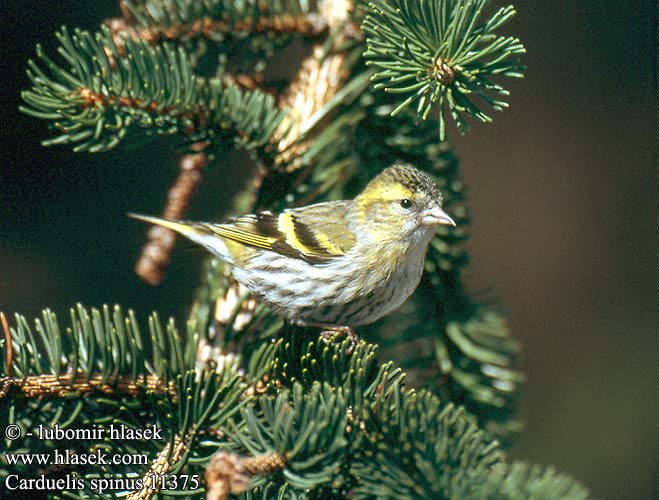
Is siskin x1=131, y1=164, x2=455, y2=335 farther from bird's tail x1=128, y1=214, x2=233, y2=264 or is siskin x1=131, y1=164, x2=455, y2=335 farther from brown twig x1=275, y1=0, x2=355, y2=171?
brown twig x1=275, y1=0, x2=355, y2=171

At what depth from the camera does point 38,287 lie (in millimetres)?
2004

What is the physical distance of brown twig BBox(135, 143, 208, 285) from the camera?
1.66 meters

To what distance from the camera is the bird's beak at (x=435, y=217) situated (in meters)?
1.58

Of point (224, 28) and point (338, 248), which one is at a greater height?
point (224, 28)

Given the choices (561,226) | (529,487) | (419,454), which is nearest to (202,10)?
(419,454)

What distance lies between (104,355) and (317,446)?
1.33 feet

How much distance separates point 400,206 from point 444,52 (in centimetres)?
65

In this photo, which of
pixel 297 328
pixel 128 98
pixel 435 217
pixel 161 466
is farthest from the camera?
pixel 435 217

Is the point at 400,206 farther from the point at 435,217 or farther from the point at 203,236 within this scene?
the point at 203,236

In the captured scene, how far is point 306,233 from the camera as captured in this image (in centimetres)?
186

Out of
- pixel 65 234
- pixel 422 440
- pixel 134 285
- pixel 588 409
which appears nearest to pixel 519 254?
pixel 588 409

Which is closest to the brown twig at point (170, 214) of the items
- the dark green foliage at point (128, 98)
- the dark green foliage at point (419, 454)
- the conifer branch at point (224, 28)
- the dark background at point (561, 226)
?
the dark green foliage at point (128, 98)

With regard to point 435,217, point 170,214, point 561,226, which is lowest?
point 170,214

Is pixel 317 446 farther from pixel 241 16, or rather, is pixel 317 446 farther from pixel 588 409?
pixel 588 409
